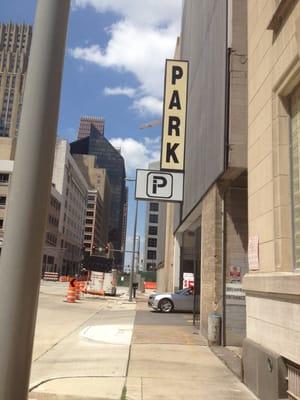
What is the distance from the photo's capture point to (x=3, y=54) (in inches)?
7667

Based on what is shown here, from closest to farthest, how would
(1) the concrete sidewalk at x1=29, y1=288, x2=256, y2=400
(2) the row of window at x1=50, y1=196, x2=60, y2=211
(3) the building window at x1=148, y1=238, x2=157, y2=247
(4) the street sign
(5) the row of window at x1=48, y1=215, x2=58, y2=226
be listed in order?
(1) the concrete sidewalk at x1=29, y1=288, x2=256, y2=400 < (4) the street sign < (5) the row of window at x1=48, y1=215, x2=58, y2=226 < (2) the row of window at x1=50, y1=196, x2=60, y2=211 < (3) the building window at x1=148, y1=238, x2=157, y2=247

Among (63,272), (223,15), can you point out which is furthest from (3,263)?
(63,272)

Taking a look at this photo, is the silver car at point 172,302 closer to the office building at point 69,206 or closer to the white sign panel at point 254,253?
the white sign panel at point 254,253

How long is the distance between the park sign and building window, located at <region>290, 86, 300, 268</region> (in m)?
6.56

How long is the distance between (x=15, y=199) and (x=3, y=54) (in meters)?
209

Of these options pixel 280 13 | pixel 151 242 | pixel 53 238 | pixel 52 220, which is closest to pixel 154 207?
pixel 151 242

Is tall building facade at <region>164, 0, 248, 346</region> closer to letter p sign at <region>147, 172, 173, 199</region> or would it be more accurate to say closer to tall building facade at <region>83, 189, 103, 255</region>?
letter p sign at <region>147, 172, 173, 199</region>

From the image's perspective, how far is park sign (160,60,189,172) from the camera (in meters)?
13.6

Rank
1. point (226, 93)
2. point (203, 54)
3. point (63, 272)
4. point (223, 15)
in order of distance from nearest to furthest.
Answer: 1. point (226, 93)
2. point (223, 15)
3. point (203, 54)
4. point (63, 272)

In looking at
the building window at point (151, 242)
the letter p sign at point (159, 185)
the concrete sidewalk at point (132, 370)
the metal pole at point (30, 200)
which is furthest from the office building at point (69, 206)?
the metal pole at point (30, 200)

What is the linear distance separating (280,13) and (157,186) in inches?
220

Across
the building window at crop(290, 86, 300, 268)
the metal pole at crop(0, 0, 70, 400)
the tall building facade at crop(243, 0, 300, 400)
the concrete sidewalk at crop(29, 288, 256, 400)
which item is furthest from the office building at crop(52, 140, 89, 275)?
the metal pole at crop(0, 0, 70, 400)

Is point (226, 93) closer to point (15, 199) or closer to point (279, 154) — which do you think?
point (279, 154)

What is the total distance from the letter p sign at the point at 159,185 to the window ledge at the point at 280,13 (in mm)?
5024
